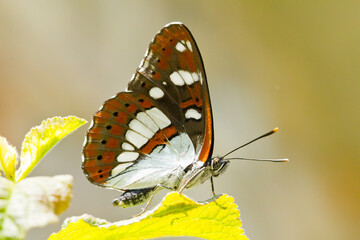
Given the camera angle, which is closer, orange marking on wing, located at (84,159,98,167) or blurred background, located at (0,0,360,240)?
orange marking on wing, located at (84,159,98,167)

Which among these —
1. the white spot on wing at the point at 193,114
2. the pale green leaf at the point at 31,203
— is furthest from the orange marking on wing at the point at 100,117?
the pale green leaf at the point at 31,203

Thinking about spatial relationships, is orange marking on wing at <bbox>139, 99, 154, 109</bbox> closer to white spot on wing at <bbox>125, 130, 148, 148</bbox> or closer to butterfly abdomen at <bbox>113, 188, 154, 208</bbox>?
white spot on wing at <bbox>125, 130, 148, 148</bbox>

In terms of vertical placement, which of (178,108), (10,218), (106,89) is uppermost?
(106,89)

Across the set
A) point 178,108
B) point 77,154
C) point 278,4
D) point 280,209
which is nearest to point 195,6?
point 278,4

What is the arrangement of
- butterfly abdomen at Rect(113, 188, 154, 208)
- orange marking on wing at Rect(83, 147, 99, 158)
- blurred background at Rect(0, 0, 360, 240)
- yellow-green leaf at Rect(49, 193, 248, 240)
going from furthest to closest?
blurred background at Rect(0, 0, 360, 240) → orange marking on wing at Rect(83, 147, 99, 158) → butterfly abdomen at Rect(113, 188, 154, 208) → yellow-green leaf at Rect(49, 193, 248, 240)

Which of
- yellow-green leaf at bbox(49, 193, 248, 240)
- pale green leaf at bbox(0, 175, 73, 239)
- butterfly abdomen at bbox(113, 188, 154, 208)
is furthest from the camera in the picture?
butterfly abdomen at bbox(113, 188, 154, 208)

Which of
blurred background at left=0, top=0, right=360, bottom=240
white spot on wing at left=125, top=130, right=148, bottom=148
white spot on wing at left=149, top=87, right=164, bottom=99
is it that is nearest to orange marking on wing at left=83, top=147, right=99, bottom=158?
white spot on wing at left=125, top=130, right=148, bottom=148

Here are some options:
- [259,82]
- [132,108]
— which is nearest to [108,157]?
[132,108]

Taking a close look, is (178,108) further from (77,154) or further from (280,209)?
(280,209)

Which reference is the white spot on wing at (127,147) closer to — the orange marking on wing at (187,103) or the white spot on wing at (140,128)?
the white spot on wing at (140,128)

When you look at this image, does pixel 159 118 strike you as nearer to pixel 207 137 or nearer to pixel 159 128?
pixel 159 128
